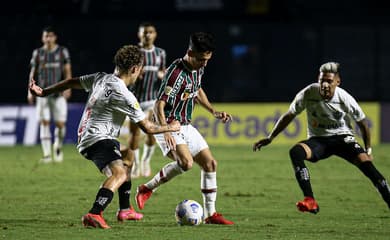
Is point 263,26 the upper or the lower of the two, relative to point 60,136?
upper

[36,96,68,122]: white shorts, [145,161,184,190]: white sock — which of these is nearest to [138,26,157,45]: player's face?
[36,96,68,122]: white shorts

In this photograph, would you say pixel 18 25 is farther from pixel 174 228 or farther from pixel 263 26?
pixel 174 228

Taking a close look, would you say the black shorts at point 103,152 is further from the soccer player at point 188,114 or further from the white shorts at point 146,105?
the white shorts at point 146,105

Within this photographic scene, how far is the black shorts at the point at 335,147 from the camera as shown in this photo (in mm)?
9594

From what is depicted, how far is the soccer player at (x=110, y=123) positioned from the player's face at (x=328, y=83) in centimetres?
181

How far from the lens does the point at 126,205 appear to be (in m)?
9.16

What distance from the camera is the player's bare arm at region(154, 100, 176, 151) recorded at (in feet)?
28.7

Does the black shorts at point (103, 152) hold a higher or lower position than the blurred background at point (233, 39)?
lower

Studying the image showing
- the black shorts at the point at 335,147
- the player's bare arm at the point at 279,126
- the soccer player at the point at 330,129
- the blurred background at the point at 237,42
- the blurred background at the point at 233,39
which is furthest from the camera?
the blurred background at the point at 233,39

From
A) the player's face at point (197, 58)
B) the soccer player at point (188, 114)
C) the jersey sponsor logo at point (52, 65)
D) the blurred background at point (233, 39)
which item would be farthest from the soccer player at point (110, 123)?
the blurred background at point (233, 39)

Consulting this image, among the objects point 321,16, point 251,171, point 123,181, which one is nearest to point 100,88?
point 123,181

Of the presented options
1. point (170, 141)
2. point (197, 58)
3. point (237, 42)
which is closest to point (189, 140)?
point (170, 141)

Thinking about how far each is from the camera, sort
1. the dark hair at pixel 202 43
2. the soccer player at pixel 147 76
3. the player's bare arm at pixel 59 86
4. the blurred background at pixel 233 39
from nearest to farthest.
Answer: the player's bare arm at pixel 59 86
the dark hair at pixel 202 43
the soccer player at pixel 147 76
the blurred background at pixel 233 39

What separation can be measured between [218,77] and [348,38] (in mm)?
3671
